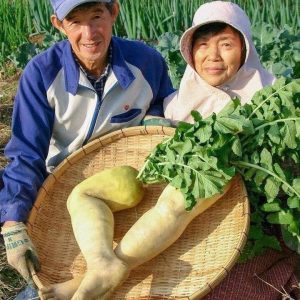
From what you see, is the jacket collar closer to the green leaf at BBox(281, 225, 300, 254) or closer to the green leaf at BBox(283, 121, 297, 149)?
the green leaf at BBox(283, 121, 297, 149)

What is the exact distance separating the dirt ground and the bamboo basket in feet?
1.53

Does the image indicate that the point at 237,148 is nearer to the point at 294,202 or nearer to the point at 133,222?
the point at 294,202

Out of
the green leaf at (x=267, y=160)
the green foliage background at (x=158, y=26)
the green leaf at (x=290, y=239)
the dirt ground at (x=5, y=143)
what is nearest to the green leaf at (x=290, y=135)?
the green leaf at (x=267, y=160)

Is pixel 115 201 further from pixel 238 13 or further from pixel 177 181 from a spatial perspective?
pixel 238 13

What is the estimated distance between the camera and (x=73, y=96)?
Answer: 282 centimetres

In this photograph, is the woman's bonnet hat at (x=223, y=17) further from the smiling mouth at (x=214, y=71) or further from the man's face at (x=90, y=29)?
the man's face at (x=90, y=29)

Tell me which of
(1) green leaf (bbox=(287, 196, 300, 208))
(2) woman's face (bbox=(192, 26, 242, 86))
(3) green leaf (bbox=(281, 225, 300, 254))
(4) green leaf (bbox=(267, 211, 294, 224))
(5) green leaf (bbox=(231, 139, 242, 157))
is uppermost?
(2) woman's face (bbox=(192, 26, 242, 86))

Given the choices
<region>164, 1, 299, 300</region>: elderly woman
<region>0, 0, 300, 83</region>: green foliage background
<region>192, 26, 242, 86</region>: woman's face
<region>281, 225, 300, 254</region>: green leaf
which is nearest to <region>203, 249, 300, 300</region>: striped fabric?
<region>164, 1, 299, 300</region>: elderly woman

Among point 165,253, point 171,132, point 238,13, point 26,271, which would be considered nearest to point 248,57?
point 238,13

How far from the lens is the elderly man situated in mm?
2623

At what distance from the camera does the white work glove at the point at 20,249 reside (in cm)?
234

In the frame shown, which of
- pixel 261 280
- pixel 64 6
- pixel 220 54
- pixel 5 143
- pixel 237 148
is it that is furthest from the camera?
pixel 5 143

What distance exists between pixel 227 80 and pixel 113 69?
49 centimetres

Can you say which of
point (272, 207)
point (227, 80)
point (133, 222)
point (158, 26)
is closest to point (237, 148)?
point (272, 207)
